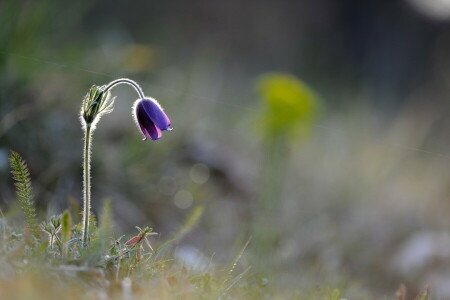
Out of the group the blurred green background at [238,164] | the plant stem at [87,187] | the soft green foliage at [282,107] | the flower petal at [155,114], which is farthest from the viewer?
the soft green foliage at [282,107]

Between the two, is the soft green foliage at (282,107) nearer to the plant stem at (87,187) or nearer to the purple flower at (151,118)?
the purple flower at (151,118)

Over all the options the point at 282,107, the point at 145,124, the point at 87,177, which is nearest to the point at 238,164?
the point at 282,107

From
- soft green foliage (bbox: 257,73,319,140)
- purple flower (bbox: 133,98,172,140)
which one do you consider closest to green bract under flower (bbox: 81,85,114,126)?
purple flower (bbox: 133,98,172,140)

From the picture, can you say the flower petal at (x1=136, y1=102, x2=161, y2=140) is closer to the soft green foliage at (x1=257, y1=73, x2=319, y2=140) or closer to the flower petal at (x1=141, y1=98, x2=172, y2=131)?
the flower petal at (x1=141, y1=98, x2=172, y2=131)

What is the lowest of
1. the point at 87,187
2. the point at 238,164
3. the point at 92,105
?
the point at 87,187

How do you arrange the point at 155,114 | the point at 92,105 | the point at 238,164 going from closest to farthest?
1. the point at 92,105
2. the point at 155,114
3. the point at 238,164

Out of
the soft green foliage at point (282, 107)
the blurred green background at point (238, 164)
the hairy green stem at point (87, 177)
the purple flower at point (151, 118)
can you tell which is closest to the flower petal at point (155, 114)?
the purple flower at point (151, 118)

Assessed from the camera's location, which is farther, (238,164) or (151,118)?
(238,164)

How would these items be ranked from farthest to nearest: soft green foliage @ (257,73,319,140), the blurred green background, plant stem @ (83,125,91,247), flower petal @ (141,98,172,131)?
1. soft green foliage @ (257,73,319,140)
2. the blurred green background
3. flower petal @ (141,98,172,131)
4. plant stem @ (83,125,91,247)

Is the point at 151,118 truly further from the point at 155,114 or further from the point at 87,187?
the point at 87,187
